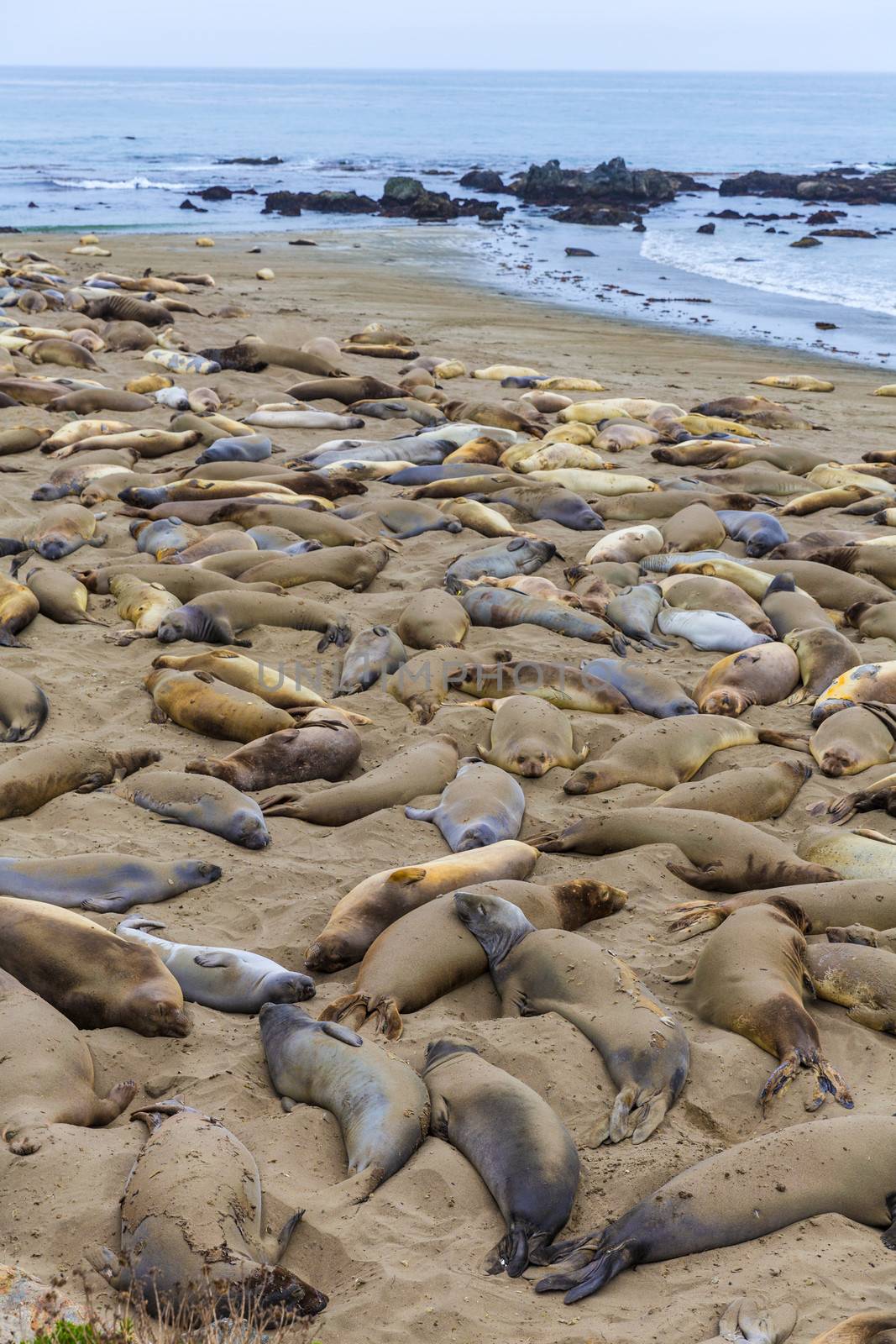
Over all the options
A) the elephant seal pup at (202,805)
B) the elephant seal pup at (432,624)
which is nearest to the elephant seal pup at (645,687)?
the elephant seal pup at (432,624)

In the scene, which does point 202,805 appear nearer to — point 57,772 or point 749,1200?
point 57,772

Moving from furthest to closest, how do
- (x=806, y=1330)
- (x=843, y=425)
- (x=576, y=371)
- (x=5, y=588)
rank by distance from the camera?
(x=576, y=371)
(x=843, y=425)
(x=5, y=588)
(x=806, y=1330)

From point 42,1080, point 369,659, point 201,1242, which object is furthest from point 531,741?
point 201,1242

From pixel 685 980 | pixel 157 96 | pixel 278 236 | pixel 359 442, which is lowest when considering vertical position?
pixel 685 980

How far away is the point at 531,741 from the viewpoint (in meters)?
5.62

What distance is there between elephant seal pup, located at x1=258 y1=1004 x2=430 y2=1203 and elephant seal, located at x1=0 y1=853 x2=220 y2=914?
3.10 feet

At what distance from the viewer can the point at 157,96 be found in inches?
4102

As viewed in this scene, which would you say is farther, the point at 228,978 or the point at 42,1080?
the point at 228,978

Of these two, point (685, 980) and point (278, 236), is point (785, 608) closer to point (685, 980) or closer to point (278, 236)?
point (685, 980)

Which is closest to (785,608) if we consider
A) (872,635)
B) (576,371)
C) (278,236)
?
(872,635)

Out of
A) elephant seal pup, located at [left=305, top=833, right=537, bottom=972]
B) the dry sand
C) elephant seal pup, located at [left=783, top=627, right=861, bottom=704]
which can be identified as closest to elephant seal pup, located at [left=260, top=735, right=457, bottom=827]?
the dry sand

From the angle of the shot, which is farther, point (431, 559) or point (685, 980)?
point (431, 559)

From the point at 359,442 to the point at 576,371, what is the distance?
5168mm

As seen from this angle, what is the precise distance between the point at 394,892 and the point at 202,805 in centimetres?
108
